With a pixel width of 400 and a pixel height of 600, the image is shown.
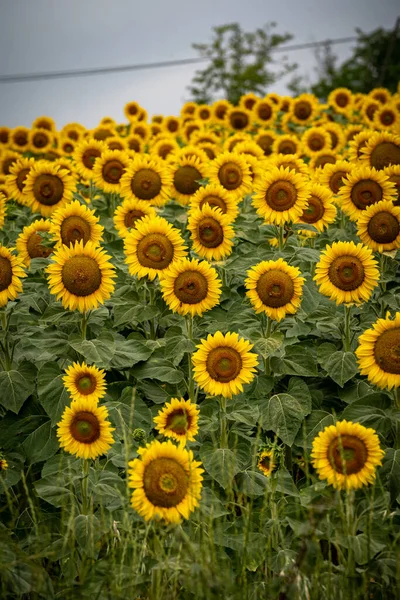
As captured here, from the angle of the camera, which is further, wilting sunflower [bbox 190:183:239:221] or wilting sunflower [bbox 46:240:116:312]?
wilting sunflower [bbox 190:183:239:221]

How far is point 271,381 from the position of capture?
4523 millimetres

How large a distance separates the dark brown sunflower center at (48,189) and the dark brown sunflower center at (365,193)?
234cm

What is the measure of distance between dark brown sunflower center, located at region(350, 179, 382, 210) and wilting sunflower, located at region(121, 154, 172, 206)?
161cm

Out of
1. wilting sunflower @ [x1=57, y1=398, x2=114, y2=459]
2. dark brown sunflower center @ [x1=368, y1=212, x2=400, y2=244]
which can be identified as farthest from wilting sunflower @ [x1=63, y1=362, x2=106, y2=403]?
dark brown sunflower center @ [x1=368, y1=212, x2=400, y2=244]

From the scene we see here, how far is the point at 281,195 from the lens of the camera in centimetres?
508

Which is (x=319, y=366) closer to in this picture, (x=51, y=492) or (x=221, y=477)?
(x=221, y=477)

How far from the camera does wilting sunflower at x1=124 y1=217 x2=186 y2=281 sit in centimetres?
475

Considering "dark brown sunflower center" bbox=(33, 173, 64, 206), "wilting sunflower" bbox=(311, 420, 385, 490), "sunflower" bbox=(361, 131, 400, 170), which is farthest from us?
"sunflower" bbox=(361, 131, 400, 170)

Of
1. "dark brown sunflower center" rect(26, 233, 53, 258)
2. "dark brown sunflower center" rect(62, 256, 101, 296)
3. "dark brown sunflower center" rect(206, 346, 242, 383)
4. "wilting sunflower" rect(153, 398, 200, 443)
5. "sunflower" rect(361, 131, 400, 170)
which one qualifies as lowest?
"wilting sunflower" rect(153, 398, 200, 443)

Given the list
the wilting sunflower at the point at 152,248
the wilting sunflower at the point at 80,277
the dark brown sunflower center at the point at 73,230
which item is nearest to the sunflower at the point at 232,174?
the wilting sunflower at the point at 152,248

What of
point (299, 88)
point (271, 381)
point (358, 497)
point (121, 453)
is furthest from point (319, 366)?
point (299, 88)

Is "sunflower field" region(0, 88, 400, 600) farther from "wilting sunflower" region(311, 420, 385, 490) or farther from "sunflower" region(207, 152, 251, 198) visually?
"sunflower" region(207, 152, 251, 198)

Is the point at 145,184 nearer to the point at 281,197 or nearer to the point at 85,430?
the point at 281,197

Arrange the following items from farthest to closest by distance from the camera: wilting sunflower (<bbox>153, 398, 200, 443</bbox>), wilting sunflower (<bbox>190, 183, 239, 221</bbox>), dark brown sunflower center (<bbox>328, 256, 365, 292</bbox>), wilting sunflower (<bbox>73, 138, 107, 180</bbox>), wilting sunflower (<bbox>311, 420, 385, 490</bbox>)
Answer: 1. wilting sunflower (<bbox>73, 138, 107, 180</bbox>)
2. wilting sunflower (<bbox>190, 183, 239, 221</bbox>)
3. dark brown sunflower center (<bbox>328, 256, 365, 292</bbox>)
4. wilting sunflower (<bbox>153, 398, 200, 443</bbox>)
5. wilting sunflower (<bbox>311, 420, 385, 490</bbox>)
